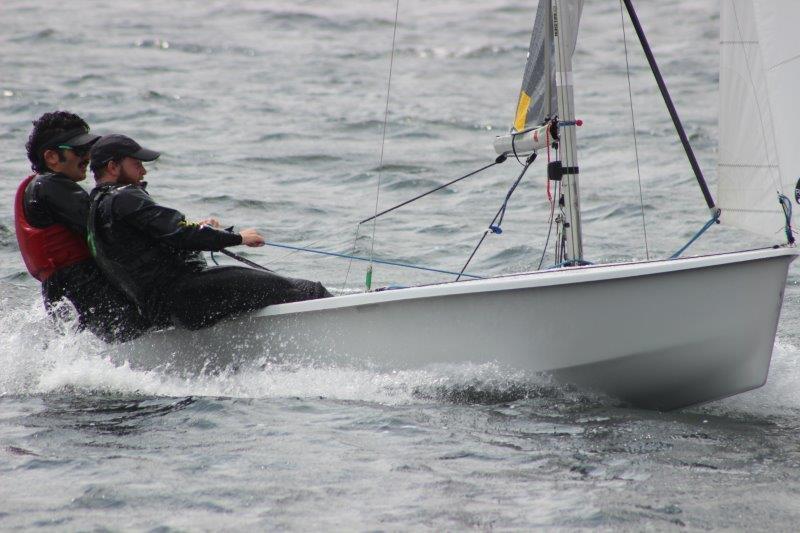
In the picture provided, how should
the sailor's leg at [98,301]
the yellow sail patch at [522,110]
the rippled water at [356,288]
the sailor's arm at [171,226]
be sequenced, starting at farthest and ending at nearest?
the yellow sail patch at [522,110], the sailor's leg at [98,301], the sailor's arm at [171,226], the rippled water at [356,288]

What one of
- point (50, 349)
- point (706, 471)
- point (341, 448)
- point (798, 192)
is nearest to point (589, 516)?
point (706, 471)

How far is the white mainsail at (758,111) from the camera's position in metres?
4.67

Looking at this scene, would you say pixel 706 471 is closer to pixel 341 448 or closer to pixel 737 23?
pixel 341 448

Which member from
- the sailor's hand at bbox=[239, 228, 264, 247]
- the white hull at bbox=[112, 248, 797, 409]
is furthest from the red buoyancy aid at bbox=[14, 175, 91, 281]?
the white hull at bbox=[112, 248, 797, 409]

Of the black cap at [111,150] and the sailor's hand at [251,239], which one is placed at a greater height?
the black cap at [111,150]

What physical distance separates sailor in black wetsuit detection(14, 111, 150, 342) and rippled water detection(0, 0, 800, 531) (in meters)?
0.27

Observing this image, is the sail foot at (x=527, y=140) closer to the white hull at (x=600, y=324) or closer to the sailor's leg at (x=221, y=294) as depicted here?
the white hull at (x=600, y=324)

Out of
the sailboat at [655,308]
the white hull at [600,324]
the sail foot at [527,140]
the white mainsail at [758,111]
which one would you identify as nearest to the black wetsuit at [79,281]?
the sailboat at [655,308]

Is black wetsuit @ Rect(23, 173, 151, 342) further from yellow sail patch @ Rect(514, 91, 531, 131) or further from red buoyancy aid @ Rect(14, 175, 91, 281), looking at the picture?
yellow sail patch @ Rect(514, 91, 531, 131)

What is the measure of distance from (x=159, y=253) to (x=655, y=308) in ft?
7.07

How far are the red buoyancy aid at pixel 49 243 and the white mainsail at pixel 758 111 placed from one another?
2.84 metres

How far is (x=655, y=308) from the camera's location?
15.0 ft

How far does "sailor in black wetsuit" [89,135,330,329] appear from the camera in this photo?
496 centimetres

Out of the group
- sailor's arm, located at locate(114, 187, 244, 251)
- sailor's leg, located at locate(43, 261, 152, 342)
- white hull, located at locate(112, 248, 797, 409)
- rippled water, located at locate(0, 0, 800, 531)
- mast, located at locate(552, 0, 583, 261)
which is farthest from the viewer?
sailor's leg, located at locate(43, 261, 152, 342)
